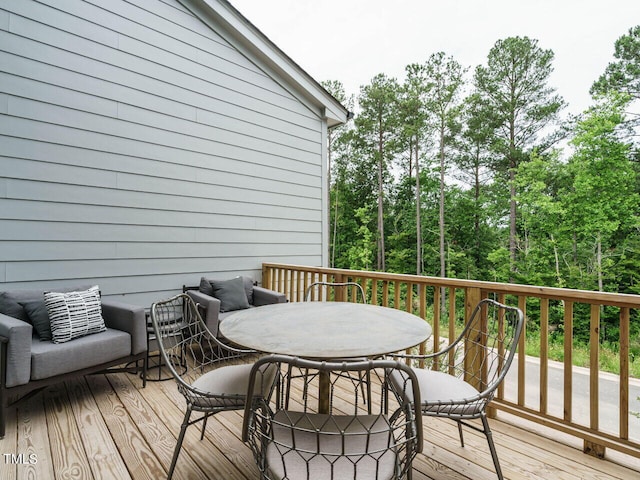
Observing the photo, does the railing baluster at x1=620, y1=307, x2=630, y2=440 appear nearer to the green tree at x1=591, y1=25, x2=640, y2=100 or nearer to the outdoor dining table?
the outdoor dining table

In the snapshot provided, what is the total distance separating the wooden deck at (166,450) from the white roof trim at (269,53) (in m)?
4.38

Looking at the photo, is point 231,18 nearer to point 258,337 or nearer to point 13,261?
point 13,261

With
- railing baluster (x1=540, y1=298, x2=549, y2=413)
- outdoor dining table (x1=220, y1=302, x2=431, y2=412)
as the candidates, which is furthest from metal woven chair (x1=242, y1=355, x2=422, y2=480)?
railing baluster (x1=540, y1=298, x2=549, y2=413)

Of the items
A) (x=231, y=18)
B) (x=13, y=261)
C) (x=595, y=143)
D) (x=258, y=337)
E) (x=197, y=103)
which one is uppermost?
(x=595, y=143)

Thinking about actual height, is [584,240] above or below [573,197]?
below

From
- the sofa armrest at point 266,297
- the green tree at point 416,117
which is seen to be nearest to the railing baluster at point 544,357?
the sofa armrest at point 266,297

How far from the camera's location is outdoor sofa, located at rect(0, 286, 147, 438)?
2115 mm

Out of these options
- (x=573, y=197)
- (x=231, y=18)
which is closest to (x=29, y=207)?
(x=231, y=18)

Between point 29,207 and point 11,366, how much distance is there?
5.14 feet

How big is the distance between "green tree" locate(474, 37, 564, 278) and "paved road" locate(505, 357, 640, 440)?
10.6 metres

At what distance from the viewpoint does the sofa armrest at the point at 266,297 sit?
387cm

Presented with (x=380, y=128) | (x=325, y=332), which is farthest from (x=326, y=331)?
(x=380, y=128)

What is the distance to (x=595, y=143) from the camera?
12086mm

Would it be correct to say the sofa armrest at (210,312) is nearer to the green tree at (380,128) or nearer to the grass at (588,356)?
the grass at (588,356)
